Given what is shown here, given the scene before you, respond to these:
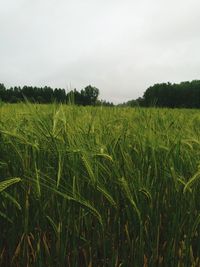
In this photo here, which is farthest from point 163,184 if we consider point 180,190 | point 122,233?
point 122,233

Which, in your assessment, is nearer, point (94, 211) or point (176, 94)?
point (94, 211)

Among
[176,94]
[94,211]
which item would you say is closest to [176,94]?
[176,94]

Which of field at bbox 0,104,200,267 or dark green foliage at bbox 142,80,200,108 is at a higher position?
field at bbox 0,104,200,267

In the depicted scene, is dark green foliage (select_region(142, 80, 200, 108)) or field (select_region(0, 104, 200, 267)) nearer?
field (select_region(0, 104, 200, 267))

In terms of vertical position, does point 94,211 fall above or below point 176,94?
above

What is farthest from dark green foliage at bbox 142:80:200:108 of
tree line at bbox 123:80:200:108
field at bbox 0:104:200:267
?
field at bbox 0:104:200:267

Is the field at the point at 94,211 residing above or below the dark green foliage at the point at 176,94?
above

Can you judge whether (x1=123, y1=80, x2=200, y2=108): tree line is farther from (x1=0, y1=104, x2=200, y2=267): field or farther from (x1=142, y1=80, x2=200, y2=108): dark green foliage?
(x1=0, y1=104, x2=200, y2=267): field

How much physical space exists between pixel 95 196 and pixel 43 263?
0.84 feet

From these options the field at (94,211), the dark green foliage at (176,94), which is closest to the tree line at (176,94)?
the dark green foliage at (176,94)

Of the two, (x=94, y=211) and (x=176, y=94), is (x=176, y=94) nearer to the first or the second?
(x=176, y=94)

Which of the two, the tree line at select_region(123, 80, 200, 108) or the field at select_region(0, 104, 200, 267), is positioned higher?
the field at select_region(0, 104, 200, 267)

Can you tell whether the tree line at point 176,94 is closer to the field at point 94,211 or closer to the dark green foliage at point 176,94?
the dark green foliage at point 176,94

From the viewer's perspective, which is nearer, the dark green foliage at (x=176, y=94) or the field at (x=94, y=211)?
the field at (x=94, y=211)
